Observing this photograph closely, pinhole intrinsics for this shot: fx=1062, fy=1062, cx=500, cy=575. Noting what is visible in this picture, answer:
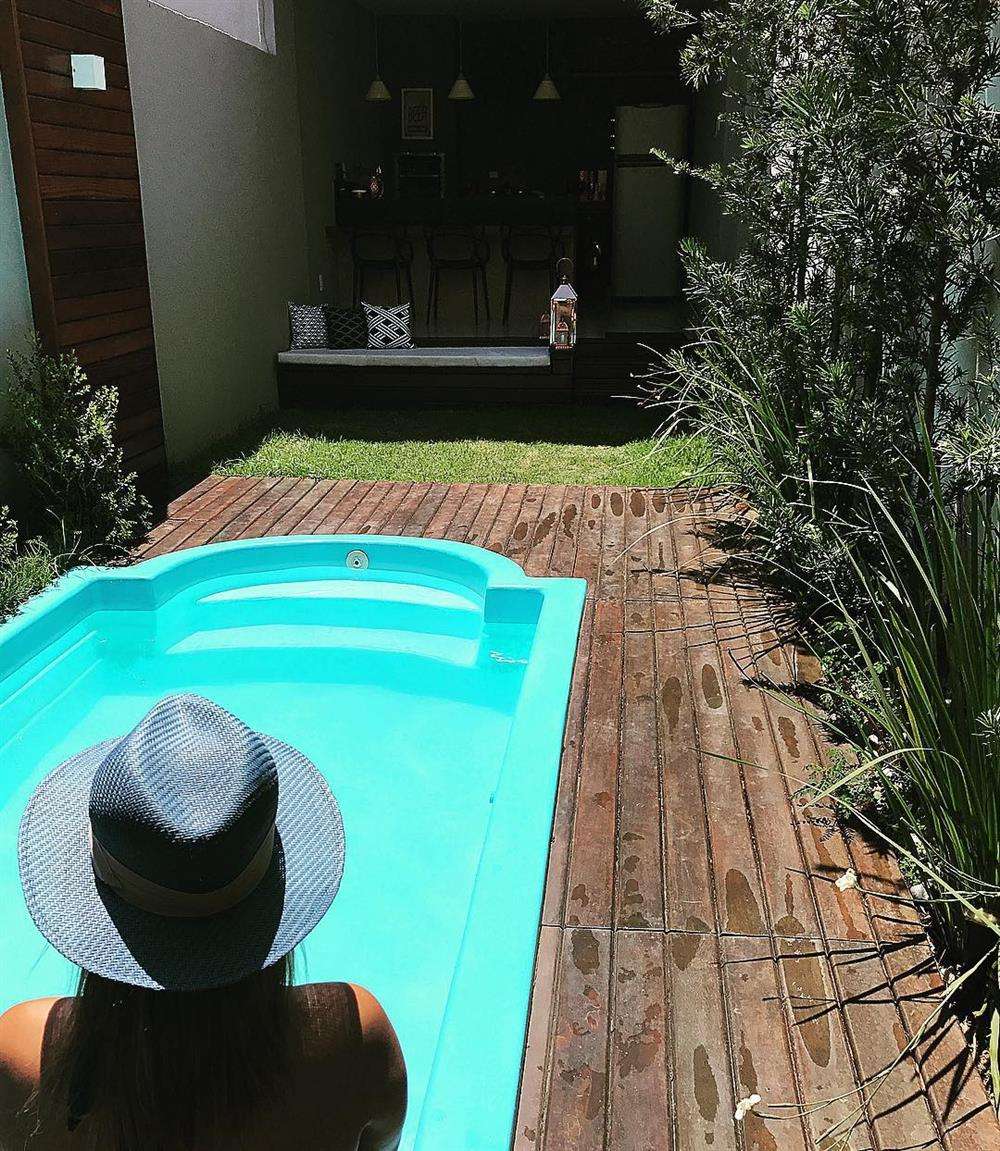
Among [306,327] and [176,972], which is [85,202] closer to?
[306,327]

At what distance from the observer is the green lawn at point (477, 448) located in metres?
6.20

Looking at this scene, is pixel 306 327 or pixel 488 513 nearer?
pixel 488 513

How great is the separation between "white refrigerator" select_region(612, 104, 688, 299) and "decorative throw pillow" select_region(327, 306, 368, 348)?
178 inches

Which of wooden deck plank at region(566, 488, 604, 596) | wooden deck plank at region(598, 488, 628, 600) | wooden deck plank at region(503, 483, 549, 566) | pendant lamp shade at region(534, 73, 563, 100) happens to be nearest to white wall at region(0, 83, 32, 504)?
wooden deck plank at region(503, 483, 549, 566)

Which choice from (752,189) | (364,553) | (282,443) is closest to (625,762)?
(364,553)

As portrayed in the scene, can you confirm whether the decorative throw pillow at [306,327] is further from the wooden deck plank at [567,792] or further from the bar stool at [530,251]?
the wooden deck plank at [567,792]

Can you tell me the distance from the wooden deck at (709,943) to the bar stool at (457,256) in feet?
21.6

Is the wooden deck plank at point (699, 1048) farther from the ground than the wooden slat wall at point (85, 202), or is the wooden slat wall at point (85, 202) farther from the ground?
the wooden slat wall at point (85, 202)

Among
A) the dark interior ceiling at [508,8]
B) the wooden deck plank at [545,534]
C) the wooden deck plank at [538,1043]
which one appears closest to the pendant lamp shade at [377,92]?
the dark interior ceiling at [508,8]

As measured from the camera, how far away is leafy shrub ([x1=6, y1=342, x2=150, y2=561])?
4.70 m

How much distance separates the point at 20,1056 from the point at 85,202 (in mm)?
4819

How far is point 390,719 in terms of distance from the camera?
406cm

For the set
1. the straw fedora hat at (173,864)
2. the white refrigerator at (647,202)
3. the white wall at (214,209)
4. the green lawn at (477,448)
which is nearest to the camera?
the straw fedora hat at (173,864)

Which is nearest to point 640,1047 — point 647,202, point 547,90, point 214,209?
point 214,209
